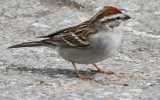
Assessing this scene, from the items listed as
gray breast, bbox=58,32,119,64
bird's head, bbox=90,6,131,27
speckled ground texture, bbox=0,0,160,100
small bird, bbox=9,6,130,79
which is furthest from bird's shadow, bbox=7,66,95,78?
bird's head, bbox=90,6,131,27

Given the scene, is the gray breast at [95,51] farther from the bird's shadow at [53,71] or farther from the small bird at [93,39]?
the bird's shadow at [53,71]

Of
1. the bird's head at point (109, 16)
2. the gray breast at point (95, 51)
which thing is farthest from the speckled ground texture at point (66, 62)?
the bird's head at point (109, 16)

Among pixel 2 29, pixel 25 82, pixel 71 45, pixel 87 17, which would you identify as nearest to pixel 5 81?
pixel 25 82

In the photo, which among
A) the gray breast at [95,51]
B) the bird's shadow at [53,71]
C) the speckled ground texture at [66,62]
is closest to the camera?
the speckled ground texture at [66,62]

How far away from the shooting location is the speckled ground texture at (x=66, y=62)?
4488mm

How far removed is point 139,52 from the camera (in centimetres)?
602

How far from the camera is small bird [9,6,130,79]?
4981 mm

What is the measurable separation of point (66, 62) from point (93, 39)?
930 mm

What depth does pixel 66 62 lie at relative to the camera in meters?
5.82

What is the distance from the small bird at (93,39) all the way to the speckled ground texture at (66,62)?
0.95 feet

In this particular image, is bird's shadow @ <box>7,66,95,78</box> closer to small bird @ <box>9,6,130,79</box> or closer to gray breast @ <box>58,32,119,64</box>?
small bird @ <box>9,6,130,79</box>

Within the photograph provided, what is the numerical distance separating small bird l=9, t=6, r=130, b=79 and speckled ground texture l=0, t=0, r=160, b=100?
0.29 m

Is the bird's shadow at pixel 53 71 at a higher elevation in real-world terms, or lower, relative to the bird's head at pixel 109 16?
lower

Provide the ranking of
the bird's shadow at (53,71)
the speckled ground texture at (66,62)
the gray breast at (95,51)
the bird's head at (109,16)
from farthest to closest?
the bird's shadow at (53,71)
the bird's head at (109,16)
the gray breast at (95,51)
the speckled ground texture at (66,62)
